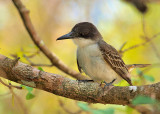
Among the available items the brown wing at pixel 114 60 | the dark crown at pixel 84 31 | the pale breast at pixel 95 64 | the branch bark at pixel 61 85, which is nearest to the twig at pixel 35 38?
the pale breast at pixel 95 64

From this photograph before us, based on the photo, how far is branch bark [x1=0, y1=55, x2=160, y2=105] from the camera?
3.78 m

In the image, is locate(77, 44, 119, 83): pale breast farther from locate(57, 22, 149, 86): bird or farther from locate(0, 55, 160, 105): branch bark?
locate(0, 55, 160, 105): branch bark

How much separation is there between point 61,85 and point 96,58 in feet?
3.92

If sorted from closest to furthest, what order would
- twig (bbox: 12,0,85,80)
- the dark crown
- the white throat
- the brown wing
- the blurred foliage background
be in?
twig (bbox: 12,0,85,80) < the brown wing < the white throat < the dark crown < the blurred foliage background

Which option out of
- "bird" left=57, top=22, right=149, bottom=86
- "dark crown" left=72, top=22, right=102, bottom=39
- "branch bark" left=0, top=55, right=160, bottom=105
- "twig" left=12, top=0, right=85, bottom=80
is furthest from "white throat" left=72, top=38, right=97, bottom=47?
"branch bark" left=0, top=55, right=160, bottom=105

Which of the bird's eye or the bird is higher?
the bird's eye

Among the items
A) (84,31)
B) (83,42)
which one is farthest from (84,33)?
→ (83,42)

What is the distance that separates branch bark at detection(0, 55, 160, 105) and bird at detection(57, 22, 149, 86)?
923 millimetres

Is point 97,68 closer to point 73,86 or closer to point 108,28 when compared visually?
point 73,86

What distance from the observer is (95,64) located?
488 centimetres

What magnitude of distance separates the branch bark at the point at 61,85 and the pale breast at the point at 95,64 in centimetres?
87

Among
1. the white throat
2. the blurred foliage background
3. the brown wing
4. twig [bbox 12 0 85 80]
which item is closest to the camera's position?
twig [bbox 12 0 85 80]

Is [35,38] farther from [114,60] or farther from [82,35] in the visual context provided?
[114,60]

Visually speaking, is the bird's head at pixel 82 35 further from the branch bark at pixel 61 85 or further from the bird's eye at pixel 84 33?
the branch bark at pixel 61 85
